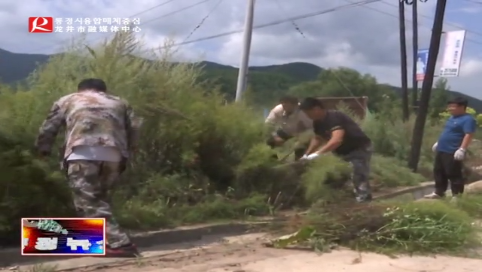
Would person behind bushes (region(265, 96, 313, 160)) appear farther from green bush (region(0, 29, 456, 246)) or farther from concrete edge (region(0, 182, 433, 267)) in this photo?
concrete edge (region(0, 182, 433, 267))

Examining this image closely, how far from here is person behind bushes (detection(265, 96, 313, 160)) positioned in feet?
34.2

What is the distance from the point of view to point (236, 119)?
9.55 metres

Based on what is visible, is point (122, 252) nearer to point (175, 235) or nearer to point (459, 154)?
point (175, 235)

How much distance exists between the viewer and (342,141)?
976 cm

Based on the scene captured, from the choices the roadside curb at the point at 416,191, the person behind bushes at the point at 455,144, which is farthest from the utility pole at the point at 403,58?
the person behind bushes at the point at 455,144

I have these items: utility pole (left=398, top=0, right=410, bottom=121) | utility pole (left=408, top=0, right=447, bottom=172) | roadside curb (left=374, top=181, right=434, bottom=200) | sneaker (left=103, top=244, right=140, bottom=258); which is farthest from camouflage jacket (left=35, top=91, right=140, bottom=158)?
utility pole (left=398, top=0, right=410, bottom=121)

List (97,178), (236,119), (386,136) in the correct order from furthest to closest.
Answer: (386,136) → (236,119) → (97,178)

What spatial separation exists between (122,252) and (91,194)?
572 millimetres

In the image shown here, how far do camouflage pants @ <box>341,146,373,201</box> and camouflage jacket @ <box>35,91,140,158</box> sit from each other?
391cm

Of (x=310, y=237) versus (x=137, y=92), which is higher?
(x=137, y=92)

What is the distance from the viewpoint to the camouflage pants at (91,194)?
21.4ft

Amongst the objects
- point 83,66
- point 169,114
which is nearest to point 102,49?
point 83,66

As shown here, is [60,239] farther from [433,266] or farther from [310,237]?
[433,266]

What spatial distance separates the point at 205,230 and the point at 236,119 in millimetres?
1807
